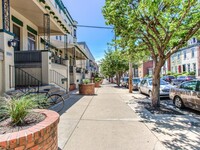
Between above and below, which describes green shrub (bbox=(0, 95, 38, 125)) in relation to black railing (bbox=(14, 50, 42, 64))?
below

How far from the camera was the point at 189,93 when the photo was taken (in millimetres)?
7891

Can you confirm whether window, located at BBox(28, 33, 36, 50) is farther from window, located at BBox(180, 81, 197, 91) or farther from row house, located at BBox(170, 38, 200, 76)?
row house, located at BBox(170, 38, 200, 76)

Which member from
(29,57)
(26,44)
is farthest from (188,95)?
(26,44)

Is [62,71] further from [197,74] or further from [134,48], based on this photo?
[197,74]

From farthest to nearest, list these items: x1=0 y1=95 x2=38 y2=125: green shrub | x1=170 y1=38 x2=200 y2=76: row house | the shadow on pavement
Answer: x1=170 y1=38 x2=200 y2=76: row house, the shadow on pavement, x1=0 y1=95 x2=38 y2=125: green shrub

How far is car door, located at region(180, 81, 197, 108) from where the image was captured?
7.59 metres

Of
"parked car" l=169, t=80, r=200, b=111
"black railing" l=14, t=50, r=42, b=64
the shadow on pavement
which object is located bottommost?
the shadow on pavement

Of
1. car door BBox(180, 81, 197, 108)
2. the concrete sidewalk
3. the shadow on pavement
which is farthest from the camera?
the shadow on pavement

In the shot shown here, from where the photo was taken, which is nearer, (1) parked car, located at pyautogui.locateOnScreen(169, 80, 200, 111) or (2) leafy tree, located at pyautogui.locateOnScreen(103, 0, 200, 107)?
(2) leafy tree, located at pyautogui.locateOnScreen(103, 0, 200, 107)

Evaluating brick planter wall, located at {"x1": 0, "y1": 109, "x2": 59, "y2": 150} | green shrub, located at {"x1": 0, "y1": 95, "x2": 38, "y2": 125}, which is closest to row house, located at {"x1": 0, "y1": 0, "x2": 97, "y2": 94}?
green shrub, located at {"x1": 0, "y1": 95, "x2": 38, "y2": 125}

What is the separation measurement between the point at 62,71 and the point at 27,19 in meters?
4.65

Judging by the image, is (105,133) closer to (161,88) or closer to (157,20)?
(157,20)

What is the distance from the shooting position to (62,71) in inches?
559

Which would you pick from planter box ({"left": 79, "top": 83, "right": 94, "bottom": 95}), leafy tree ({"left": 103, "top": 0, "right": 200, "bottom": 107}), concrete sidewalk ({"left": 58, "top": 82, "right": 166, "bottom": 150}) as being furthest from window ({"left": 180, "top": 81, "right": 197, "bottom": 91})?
planter box ({"left": 79, "top": 83, "right": 94, "bottom": 95})
